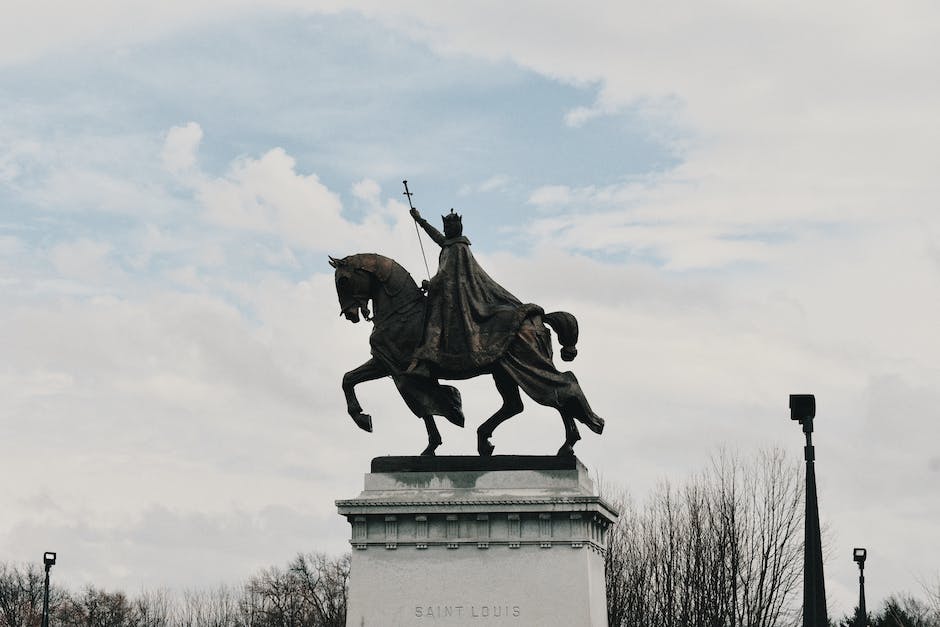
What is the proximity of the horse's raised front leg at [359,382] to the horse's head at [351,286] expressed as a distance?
2.52 ft

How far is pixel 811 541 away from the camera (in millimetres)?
23344

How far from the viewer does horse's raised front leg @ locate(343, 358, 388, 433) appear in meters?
26.5

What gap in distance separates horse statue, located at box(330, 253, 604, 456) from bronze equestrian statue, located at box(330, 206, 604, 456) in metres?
0.02

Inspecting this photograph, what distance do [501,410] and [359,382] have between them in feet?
7.47

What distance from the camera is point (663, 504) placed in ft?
164

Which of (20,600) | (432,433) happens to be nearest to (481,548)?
(432,433)

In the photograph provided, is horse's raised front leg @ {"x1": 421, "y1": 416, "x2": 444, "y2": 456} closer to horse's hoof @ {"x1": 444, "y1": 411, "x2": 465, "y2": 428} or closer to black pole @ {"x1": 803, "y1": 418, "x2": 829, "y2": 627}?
horse's hoof @ {"x1": 444, "y1": 411, "x2": 465, "y2": 428}

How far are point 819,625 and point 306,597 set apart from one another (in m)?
61.1

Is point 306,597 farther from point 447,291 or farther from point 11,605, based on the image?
point 447,291

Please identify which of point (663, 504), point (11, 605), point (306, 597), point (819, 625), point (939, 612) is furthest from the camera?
point (11, 605)

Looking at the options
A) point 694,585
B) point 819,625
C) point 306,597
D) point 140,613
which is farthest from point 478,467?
point 140,613

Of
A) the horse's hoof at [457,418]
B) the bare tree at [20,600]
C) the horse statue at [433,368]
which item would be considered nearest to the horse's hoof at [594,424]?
the horse statue at [433,368]

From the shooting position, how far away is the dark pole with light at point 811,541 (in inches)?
916

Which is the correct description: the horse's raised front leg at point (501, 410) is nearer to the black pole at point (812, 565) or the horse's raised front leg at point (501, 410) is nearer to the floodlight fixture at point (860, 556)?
the black pole at point (812, 565)
